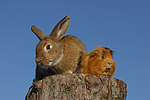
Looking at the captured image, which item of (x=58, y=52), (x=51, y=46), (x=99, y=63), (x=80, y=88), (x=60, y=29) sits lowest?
(x=80, y=88)

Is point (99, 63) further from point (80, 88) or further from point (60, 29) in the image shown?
point (60, 29)

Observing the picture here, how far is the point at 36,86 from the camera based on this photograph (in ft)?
17.1

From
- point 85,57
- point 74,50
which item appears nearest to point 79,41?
point 74,50

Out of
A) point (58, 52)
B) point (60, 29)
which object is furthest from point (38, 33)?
point (58, 52)

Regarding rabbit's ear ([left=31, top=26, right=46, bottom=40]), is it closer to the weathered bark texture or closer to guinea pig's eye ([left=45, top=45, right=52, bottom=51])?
guinea pig's eye ([left=45, top=45, right=52, bottom=51])

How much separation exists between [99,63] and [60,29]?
5.71 feet

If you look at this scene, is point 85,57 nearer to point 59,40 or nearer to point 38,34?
point 59,40

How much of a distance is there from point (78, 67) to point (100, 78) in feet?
5.73

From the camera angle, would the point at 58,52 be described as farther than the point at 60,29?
No

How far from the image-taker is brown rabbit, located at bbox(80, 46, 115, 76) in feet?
20.7

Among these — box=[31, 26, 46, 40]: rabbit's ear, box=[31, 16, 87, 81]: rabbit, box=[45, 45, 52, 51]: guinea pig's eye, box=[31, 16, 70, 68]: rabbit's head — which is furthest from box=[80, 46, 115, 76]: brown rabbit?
box=[31, 26, 46, 40]: rabbit's ear

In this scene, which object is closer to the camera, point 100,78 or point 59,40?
point 100,78

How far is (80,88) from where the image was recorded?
490 cm

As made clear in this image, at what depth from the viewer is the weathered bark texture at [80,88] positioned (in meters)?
4.88
